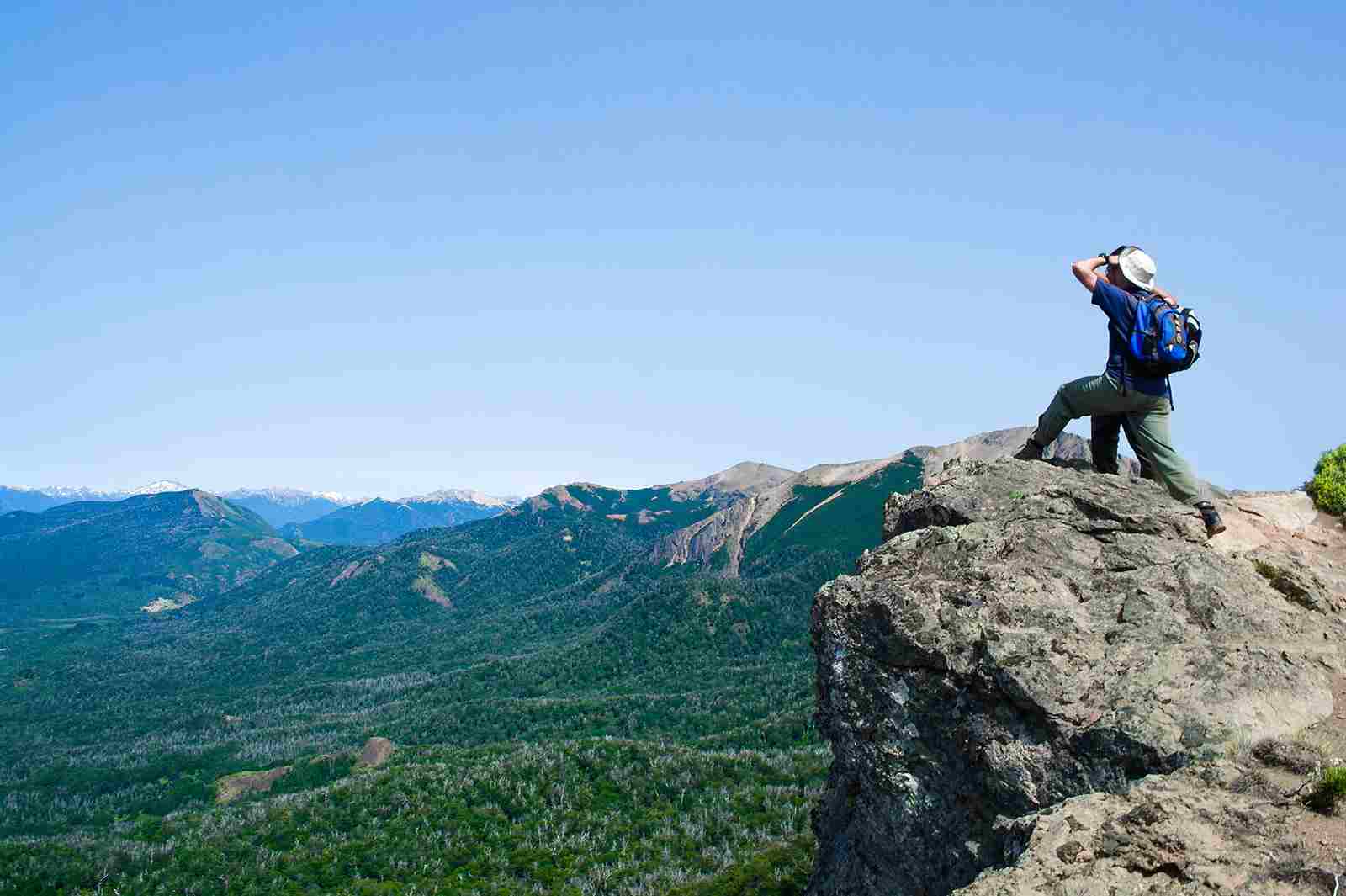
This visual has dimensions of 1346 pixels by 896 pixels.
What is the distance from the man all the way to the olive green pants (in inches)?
0.5

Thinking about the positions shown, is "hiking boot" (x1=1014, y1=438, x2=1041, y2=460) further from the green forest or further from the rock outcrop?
the rock outcrop

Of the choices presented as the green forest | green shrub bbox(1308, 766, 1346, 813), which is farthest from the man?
the green forest

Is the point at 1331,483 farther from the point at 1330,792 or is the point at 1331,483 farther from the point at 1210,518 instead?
the point at 1330,792

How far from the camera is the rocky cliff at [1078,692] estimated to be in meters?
8.17

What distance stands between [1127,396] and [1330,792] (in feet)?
23.8

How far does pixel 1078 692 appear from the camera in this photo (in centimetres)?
1076

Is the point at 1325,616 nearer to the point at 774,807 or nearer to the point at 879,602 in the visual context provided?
the point at 879,602

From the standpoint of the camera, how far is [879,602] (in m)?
13.5

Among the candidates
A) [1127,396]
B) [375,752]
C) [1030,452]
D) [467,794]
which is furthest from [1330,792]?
[375,752]

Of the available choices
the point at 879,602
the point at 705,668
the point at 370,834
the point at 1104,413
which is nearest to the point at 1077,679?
the point at 879,602

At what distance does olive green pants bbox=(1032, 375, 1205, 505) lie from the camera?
1388 centimetres

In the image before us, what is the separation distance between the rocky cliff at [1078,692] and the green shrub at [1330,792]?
0.26 meters

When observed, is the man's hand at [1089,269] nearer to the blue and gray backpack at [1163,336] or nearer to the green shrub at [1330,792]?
the blue and gray backpack at [1163,336]

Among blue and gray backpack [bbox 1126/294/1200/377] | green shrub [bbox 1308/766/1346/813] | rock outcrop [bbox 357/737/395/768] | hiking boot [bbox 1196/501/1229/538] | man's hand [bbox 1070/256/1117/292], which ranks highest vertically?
man's hand [bbox 1070/256/1117/292]
